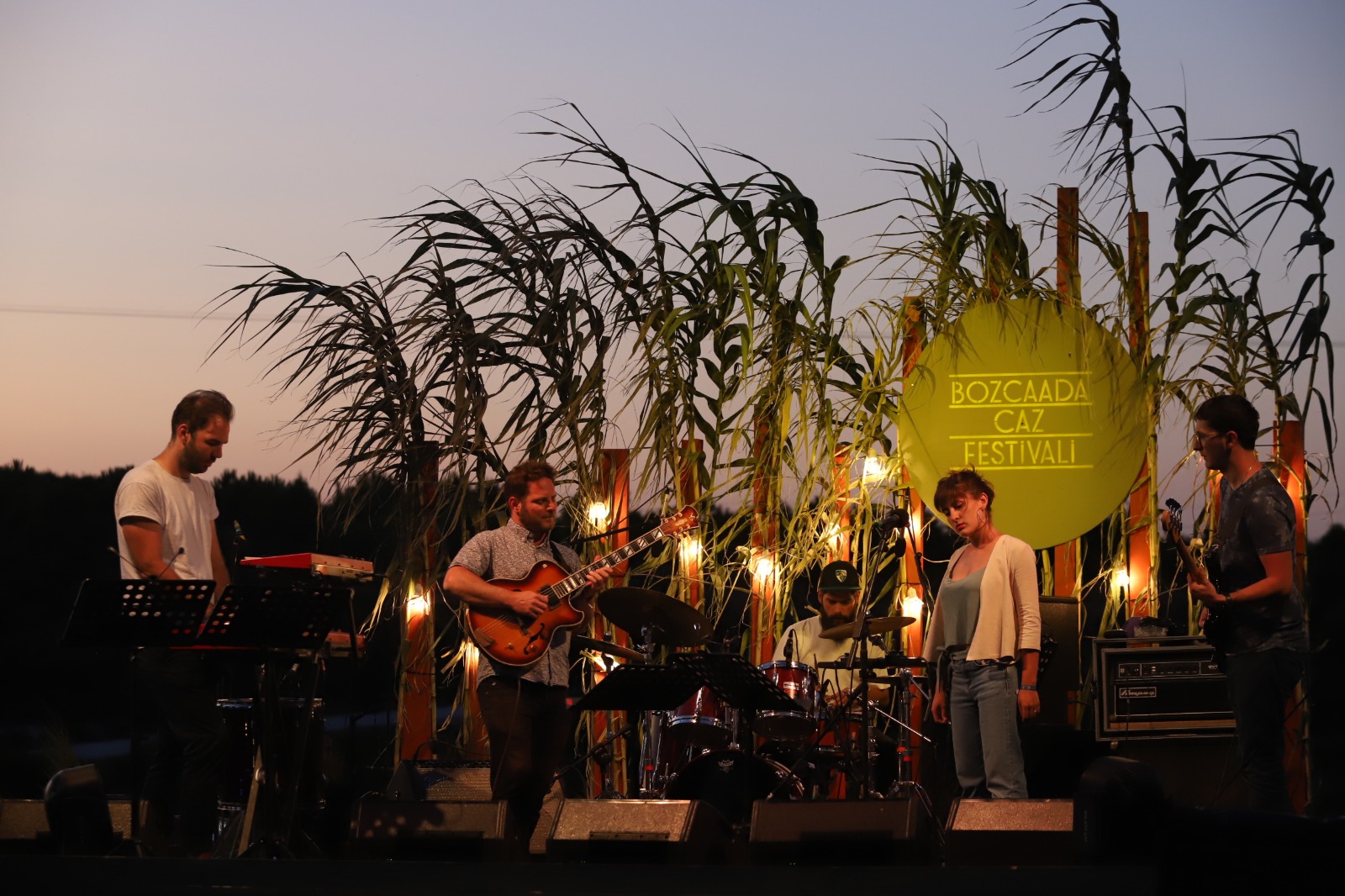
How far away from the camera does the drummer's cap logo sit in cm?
666

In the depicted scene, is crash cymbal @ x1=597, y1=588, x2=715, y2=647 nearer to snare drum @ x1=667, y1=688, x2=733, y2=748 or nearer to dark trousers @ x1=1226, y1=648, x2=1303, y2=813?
snare drum @ x1=667, y1=688, x2=733, y2=748

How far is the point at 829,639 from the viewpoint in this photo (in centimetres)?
695

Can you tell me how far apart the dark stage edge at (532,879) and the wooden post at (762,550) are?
3.40 metres

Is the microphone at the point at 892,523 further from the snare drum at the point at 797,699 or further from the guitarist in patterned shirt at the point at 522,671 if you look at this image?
the guitarist in patterned shirt at the point at 522,671

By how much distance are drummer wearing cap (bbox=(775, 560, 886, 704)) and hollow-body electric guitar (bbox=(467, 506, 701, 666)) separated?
148cm

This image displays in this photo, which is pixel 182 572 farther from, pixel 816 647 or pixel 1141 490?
pixel 1141 490

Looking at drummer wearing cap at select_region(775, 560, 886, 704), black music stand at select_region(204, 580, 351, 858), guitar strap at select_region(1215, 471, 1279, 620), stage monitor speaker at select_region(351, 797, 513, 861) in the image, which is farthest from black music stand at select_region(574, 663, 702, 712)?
drummer wearing cap at select_region(775, 560, 886, 704)

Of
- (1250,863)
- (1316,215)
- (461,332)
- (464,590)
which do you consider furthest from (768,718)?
(1250,863)

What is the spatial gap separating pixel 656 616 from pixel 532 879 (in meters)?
2.91

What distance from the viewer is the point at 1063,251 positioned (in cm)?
679

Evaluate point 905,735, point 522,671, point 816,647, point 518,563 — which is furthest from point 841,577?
point 522,671

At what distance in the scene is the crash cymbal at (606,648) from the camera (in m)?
5.87

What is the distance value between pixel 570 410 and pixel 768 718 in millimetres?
1674

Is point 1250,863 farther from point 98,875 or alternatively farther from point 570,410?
point 570,410
